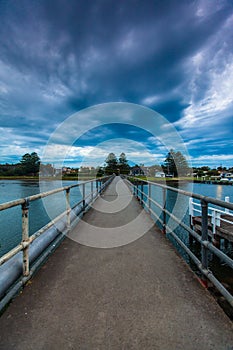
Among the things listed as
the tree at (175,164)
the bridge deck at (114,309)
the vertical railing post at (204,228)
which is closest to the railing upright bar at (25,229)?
the bridge deck at (114,309)

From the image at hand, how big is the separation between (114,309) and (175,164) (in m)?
107

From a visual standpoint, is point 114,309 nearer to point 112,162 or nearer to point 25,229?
point 25,229

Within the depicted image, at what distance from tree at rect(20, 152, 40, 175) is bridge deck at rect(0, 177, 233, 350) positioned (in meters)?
91.6

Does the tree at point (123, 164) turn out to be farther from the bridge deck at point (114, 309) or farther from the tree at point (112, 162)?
the bridge deck at point (114, 309)

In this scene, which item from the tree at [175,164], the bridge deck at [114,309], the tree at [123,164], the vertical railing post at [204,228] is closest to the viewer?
the bridge deck at [114,309]

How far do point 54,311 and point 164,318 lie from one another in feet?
3.16

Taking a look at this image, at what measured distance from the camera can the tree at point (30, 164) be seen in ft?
288

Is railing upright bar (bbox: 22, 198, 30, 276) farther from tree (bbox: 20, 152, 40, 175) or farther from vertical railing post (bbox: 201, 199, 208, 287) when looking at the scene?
tree (bbox: 20, 152, 40, 175)

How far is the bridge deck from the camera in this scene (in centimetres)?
146

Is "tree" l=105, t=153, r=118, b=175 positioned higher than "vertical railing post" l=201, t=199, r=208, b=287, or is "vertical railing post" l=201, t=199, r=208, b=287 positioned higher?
"tree" l=105, t=153, r=118, b=175

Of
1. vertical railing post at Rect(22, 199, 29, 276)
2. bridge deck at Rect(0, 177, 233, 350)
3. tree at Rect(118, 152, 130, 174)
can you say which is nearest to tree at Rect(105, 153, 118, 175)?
tree at Rect(118, 152, 130, 174)

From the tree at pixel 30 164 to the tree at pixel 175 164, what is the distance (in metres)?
63.7

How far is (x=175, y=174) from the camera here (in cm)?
10206

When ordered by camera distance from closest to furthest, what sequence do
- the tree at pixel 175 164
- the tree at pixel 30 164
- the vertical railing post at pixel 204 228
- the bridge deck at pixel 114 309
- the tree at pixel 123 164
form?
the bridge deck at pixel 114 309 < the vertical railing post at pixel 204 228 < the tree at pixel 30 164 < the tree at pixel 123 164 < the tree at pixel 175 164
